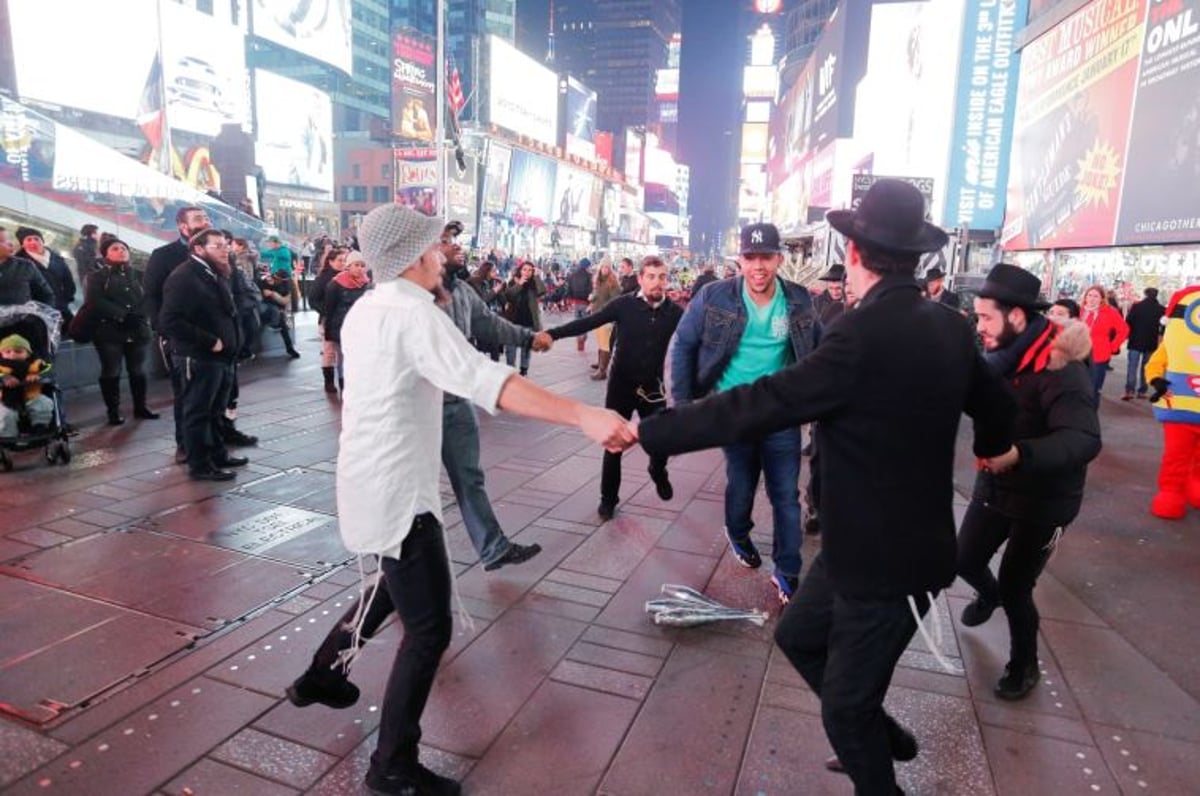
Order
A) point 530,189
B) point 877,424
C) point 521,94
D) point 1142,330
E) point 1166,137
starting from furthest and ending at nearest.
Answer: point 521,94 → point 530,189 → point 1166,137 → point 1142,330 → point 877,424

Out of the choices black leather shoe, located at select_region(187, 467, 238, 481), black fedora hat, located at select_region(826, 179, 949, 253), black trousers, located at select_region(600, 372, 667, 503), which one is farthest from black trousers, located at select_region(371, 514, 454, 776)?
black leather shoe, located at select_region(187, 467, 238, 481)

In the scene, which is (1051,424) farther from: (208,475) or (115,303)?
(115,303)

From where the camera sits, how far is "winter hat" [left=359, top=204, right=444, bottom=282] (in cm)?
232

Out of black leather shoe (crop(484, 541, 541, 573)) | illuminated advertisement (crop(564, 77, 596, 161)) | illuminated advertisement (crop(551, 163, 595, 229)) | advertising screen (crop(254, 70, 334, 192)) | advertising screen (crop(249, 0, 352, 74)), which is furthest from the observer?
illuminated advertisement (crop(564, 77, 596, 161))

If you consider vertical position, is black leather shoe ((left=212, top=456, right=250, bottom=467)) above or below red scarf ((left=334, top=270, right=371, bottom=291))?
below

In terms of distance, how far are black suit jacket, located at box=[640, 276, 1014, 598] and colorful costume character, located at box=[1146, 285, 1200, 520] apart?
203 inches

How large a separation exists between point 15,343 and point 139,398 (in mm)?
1799

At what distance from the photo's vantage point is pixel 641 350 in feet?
18.3

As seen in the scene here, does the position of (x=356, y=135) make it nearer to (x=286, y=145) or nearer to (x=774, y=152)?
(x=286, y=145)

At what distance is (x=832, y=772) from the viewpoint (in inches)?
108

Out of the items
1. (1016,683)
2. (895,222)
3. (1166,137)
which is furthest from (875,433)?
(1166,137)

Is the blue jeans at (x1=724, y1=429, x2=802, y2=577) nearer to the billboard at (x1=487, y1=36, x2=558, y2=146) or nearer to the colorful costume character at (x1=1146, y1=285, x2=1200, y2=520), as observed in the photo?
the colorful costume character at (x1=1146, y1=285, x2=1200, y2=520)

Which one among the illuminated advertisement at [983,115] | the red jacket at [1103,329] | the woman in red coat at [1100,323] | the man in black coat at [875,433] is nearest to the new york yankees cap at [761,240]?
the man in black coat at [875,433]

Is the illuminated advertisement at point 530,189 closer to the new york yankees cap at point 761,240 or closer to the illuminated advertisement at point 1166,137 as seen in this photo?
the illuminated advertisement at point 1166,137
